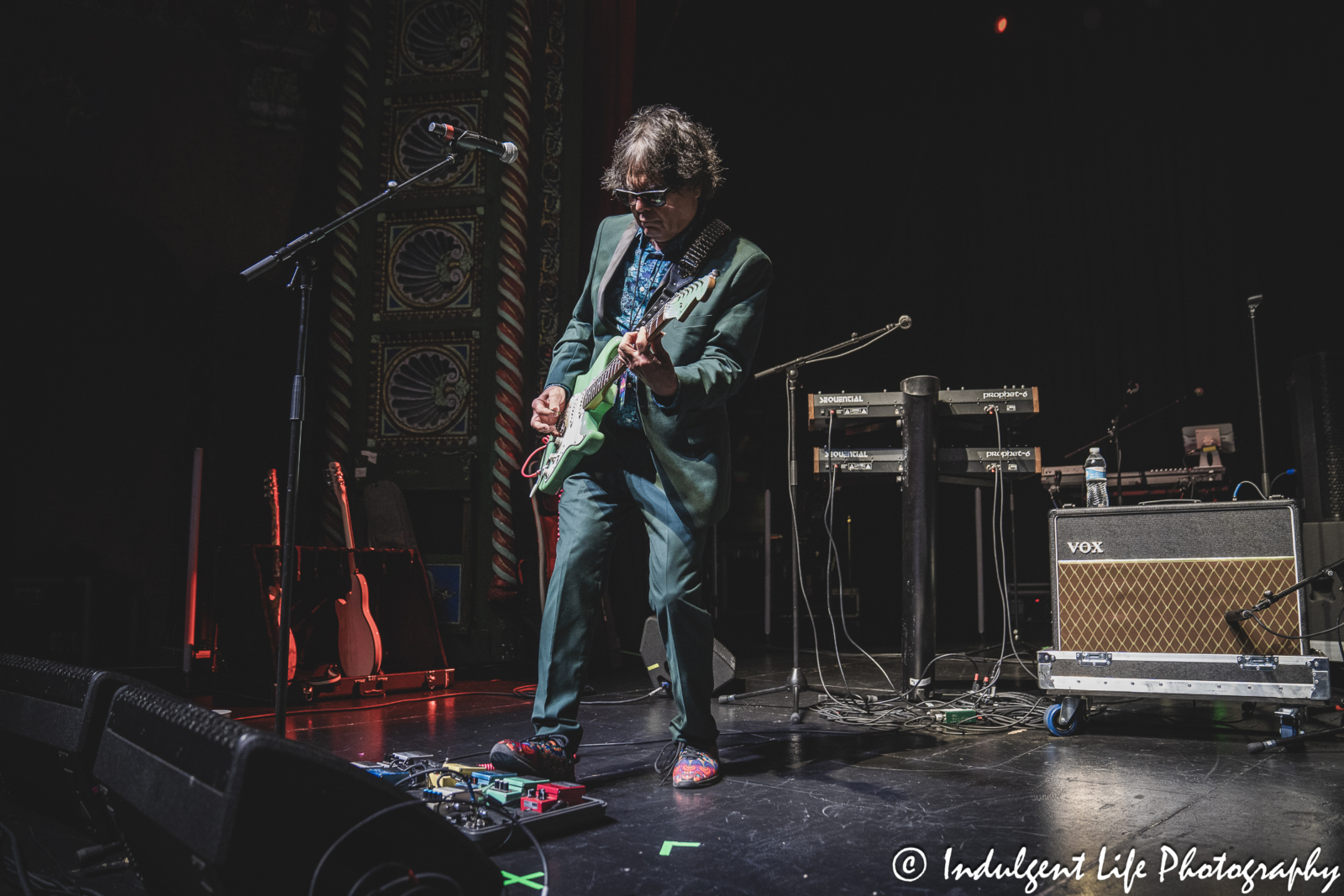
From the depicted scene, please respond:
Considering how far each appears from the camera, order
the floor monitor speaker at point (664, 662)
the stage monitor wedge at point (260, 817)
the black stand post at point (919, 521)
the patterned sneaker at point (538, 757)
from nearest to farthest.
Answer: the stage monitor wedge at point (260, 817) < the patterned sneaker at point (538, 757) < the black stand post at point (919, 521) < the floor monitor speaker at point (664, 662)

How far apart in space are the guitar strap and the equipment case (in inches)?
71.2

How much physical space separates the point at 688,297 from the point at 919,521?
2.14m

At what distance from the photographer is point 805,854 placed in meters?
1.73

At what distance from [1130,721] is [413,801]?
305cm

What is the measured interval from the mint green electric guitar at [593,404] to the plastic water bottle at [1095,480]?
2.11m

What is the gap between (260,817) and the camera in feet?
3.51

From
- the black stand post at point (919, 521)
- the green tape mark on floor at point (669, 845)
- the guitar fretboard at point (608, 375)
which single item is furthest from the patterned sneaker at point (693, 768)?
the black stand post at point (919, 521)

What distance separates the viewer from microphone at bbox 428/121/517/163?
8.00 feet

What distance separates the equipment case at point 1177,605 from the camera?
2.90m

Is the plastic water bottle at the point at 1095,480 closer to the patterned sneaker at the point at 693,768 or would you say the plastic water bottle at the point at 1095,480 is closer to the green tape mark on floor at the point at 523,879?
the patterned sneaker at the point at 693,768

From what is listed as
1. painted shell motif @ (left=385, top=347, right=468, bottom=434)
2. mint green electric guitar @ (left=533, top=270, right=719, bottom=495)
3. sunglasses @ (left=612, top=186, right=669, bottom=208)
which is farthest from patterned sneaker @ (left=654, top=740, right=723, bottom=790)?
painted shell motif @ (left=385, top=347, right=468, bottom=434)

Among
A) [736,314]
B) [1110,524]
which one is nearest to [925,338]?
[1110,524]

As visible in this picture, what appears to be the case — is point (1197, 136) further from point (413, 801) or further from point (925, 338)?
point (413, 801)

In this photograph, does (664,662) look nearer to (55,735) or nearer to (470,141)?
(470,141)
